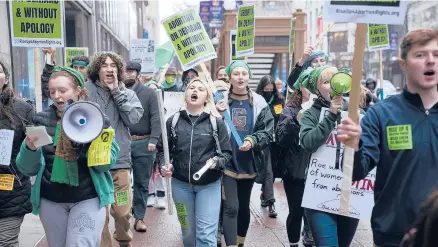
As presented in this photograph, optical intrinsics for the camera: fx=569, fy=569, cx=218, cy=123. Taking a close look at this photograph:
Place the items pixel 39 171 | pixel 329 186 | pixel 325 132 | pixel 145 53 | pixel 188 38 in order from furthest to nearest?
pixel 145 53
pixel 188 38
pixel 329 186
pixel 325 132
pixel 39 171

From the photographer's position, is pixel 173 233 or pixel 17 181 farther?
pixel 173 233

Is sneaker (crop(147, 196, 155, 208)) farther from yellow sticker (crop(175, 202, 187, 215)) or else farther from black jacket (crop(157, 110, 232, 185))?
yellow sticker (crop(175, 202, 187, 215))

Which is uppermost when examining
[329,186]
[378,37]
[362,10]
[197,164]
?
[378,37]

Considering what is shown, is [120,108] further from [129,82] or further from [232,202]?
[129,82]

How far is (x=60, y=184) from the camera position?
3805mm

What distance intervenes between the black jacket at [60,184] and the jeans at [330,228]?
5.54ft

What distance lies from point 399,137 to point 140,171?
428 cm

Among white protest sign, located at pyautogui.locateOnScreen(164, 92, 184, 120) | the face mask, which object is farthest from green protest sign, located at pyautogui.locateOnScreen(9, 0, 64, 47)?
the face mask

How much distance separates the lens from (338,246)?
4.43 meters

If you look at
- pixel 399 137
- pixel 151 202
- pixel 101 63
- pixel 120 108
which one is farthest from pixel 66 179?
pixel 151 202

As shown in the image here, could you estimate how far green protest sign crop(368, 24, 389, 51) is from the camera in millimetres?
8961

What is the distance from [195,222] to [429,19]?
Result: 155 ft

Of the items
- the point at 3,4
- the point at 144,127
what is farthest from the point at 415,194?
the point at 3,4

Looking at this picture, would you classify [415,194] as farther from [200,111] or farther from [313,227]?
[200,111]
